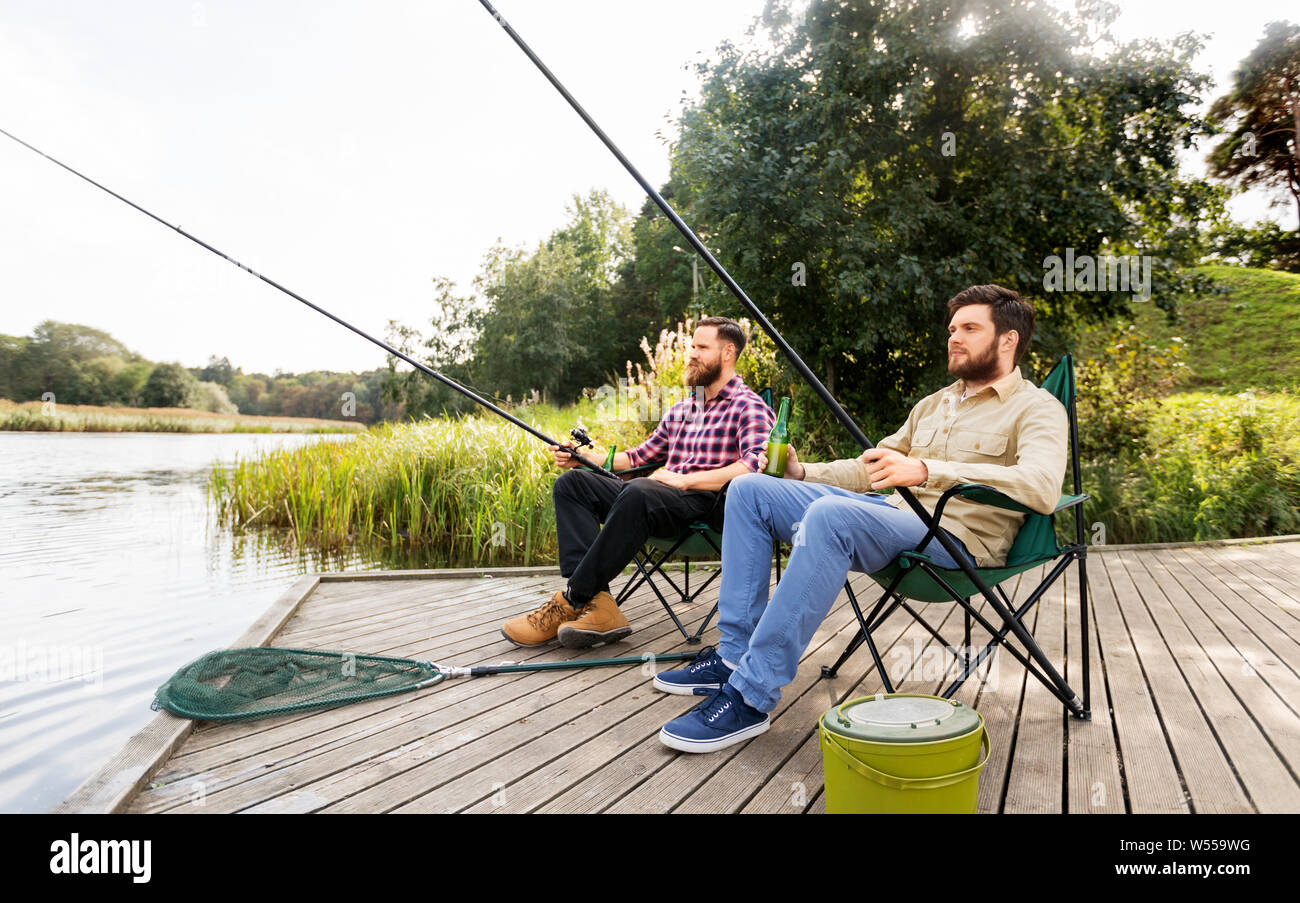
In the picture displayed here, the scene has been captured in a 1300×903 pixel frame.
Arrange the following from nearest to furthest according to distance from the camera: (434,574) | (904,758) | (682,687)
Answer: (904,758)
(682,687)
(434,574)

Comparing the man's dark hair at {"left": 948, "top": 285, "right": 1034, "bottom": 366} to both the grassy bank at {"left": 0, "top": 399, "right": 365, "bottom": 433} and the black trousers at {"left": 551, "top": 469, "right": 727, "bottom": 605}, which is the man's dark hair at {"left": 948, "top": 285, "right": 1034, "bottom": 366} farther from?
the grassy bank at {"left": 0, "top": 399, "right": 365, "bottom": 433}

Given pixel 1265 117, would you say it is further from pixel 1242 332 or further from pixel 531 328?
pixel 531 328

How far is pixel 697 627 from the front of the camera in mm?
2840

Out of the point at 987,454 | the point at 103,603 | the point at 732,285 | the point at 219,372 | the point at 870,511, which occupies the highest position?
the point at 219,372

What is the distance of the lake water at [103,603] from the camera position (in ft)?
7.84

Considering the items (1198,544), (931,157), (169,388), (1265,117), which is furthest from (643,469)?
(1265,117)

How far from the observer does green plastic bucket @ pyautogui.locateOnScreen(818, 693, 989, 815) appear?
128 centimetres

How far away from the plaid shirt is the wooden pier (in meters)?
0.62

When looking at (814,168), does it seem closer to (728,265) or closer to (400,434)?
(728,265)

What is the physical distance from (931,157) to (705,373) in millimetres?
5514

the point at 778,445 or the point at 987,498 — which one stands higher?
the point at 778,445

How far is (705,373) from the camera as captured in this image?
279 centimetres
